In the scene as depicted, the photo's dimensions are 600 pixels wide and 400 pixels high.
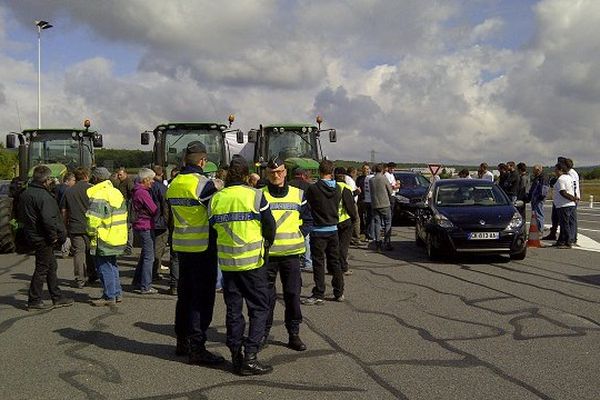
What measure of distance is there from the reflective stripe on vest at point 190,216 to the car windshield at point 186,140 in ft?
36.6

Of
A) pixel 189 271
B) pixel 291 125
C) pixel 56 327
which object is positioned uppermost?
pixel 291 125

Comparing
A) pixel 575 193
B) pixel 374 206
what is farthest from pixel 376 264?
pixel 575 193

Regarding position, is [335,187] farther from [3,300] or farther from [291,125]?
[291,125]

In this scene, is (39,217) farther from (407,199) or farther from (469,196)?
(407,199)

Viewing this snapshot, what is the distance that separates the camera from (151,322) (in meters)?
7.63

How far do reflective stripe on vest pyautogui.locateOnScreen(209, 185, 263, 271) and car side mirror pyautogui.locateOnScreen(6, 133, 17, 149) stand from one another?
11.6 meters

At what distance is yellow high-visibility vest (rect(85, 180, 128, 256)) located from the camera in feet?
28.0

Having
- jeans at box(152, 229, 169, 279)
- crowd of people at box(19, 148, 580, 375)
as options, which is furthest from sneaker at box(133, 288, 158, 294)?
jeans at box(152, 229, 169, 279)

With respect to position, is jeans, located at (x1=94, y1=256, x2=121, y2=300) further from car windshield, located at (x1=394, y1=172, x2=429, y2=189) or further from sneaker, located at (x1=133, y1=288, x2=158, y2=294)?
car windshield, located at (x1=394, y1=172, x2=429, y2=189)

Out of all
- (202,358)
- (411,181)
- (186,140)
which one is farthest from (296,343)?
(411,181)

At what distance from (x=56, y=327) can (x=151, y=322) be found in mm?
1059

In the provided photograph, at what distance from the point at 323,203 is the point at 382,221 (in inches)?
210

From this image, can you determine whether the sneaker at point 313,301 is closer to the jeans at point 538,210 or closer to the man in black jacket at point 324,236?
the man in black jacket at point 324,236

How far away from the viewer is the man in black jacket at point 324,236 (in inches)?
324
